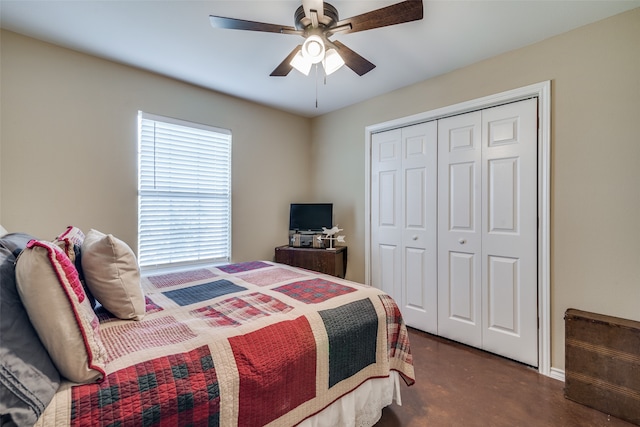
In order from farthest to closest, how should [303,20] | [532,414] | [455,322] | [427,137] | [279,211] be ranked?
[279,211], [427,137], [455,322], [532,414], [303,20]

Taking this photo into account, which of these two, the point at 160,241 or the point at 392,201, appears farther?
the point at 392,201

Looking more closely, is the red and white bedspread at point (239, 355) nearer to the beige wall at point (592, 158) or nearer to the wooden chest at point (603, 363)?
the wooden chest at point (603, 363)

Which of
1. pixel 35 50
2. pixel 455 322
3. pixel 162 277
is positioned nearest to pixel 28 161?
pixel 35 50

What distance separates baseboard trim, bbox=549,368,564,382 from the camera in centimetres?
205

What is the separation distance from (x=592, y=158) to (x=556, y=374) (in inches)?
61.9

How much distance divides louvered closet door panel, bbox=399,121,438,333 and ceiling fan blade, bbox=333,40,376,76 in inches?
45.7

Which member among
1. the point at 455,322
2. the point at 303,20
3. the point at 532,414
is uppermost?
the point at 303,20

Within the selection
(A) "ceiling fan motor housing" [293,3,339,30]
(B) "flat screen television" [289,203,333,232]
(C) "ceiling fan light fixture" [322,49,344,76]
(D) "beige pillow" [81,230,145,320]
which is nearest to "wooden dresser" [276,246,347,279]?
(B) "flat screen television" [289,203,333,232]

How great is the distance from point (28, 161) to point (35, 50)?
844mm

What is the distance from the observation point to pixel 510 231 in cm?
233

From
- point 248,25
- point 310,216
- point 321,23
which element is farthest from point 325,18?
point 310,216

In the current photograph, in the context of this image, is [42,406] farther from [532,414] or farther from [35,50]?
[35,50]

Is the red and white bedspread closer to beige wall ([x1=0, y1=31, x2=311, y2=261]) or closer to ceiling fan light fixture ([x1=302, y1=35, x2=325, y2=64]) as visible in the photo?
beige wall ([x1=0, y1=31, x2=311, y2=261])

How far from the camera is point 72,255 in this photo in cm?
127
